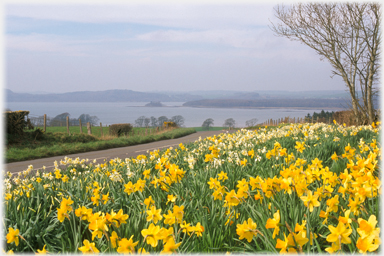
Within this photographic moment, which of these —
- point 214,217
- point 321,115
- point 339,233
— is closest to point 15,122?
point 214,217

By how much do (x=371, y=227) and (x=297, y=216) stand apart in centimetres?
76

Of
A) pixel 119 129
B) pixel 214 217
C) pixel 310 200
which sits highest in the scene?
pixel 310 200

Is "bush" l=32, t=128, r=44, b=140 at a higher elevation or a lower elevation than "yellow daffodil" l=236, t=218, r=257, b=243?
lower

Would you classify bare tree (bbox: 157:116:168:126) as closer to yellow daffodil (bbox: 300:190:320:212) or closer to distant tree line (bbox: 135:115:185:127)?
distant tree line (bbox: 135:115:185:127)

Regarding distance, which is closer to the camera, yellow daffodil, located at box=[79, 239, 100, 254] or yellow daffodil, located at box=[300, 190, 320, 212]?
yellow daffodil, located at box=[79, 239, 100, 254]

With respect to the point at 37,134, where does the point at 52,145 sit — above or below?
below

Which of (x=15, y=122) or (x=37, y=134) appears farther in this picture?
(x=37, y=134)

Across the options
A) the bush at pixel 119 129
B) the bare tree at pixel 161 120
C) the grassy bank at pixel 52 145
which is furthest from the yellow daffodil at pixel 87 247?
the bare tree at pixel 161 120

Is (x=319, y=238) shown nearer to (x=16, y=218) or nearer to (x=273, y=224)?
(x=273, y=224)

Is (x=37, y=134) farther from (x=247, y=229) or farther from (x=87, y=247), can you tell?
(x=247, y=229)

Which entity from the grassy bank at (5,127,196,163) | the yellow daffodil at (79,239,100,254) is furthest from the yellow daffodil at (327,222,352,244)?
the grassy bank at (5,127,196,163)

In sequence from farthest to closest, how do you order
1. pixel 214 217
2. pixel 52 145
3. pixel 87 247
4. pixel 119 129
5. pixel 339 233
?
pixel 119 129 < pixel 52 145 < pixel 214 217 < pixel 87 247 < pixel 339 233

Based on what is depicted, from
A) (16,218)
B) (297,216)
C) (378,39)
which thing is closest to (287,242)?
(297,216)

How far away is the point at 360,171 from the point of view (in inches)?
106
